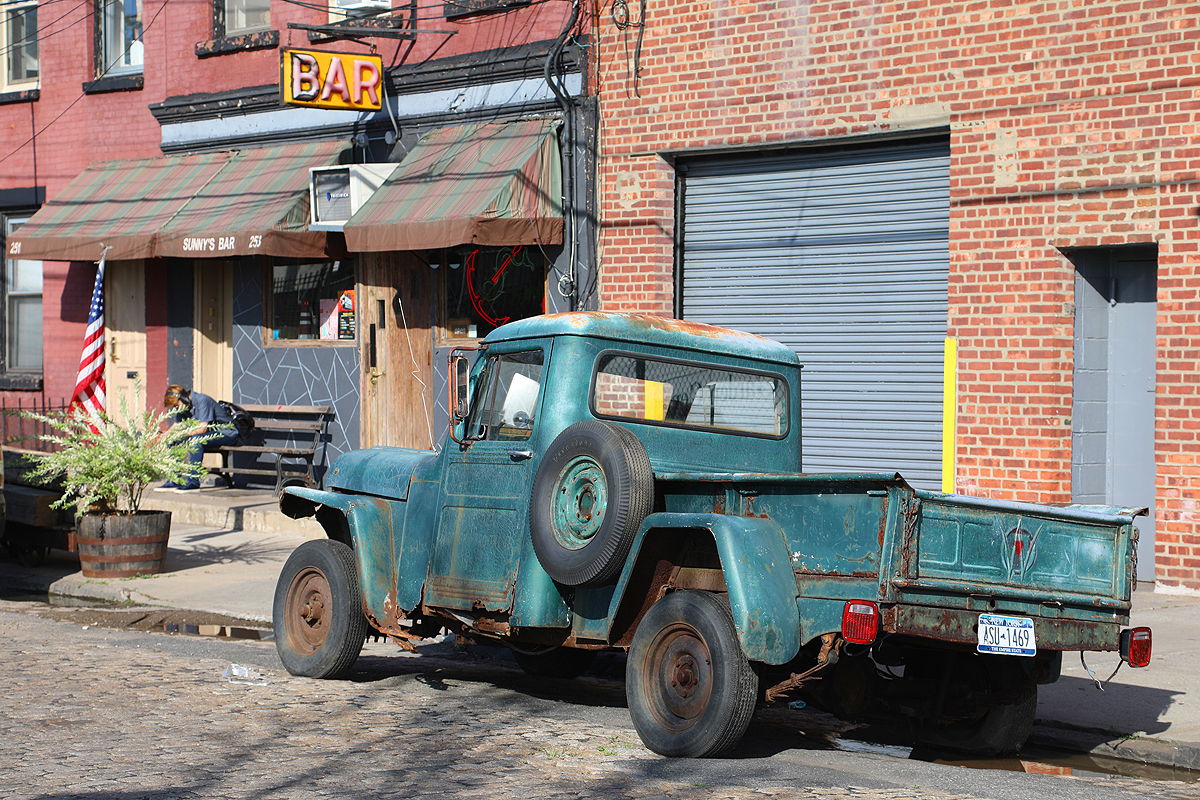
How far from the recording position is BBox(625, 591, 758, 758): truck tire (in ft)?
19.6

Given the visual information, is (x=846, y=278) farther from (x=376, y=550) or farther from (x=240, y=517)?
(x=240, y=517)

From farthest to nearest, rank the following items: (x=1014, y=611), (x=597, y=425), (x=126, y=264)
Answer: (x=126, y=264), (x=597, y=425), (x=1014, y=611)

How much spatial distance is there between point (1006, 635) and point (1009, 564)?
307mm

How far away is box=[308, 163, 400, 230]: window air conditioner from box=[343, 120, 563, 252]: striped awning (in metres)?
0.25

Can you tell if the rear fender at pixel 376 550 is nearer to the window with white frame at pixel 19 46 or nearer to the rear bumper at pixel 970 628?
the rear bumper at pixel 970 628

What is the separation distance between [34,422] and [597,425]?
51.9 feet

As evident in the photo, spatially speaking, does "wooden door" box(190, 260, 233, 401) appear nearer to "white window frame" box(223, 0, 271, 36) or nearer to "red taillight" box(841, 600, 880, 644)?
"white window frame" box(223, 0, 271, 36)

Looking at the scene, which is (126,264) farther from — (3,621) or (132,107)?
(3,621)

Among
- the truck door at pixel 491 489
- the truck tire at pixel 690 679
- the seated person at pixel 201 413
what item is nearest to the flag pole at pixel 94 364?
the seated person at pixel 201 413

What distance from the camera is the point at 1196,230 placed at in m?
10.9

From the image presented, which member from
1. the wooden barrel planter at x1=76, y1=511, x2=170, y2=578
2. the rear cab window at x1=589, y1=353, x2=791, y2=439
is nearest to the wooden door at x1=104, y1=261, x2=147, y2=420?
the wooden barrel planter at x1=76, y1=511, x2=170, y2=578

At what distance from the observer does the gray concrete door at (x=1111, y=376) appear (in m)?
11.6

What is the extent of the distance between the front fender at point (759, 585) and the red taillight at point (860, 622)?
345 millimetres

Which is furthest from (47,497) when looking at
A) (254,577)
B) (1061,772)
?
(1061,772)
